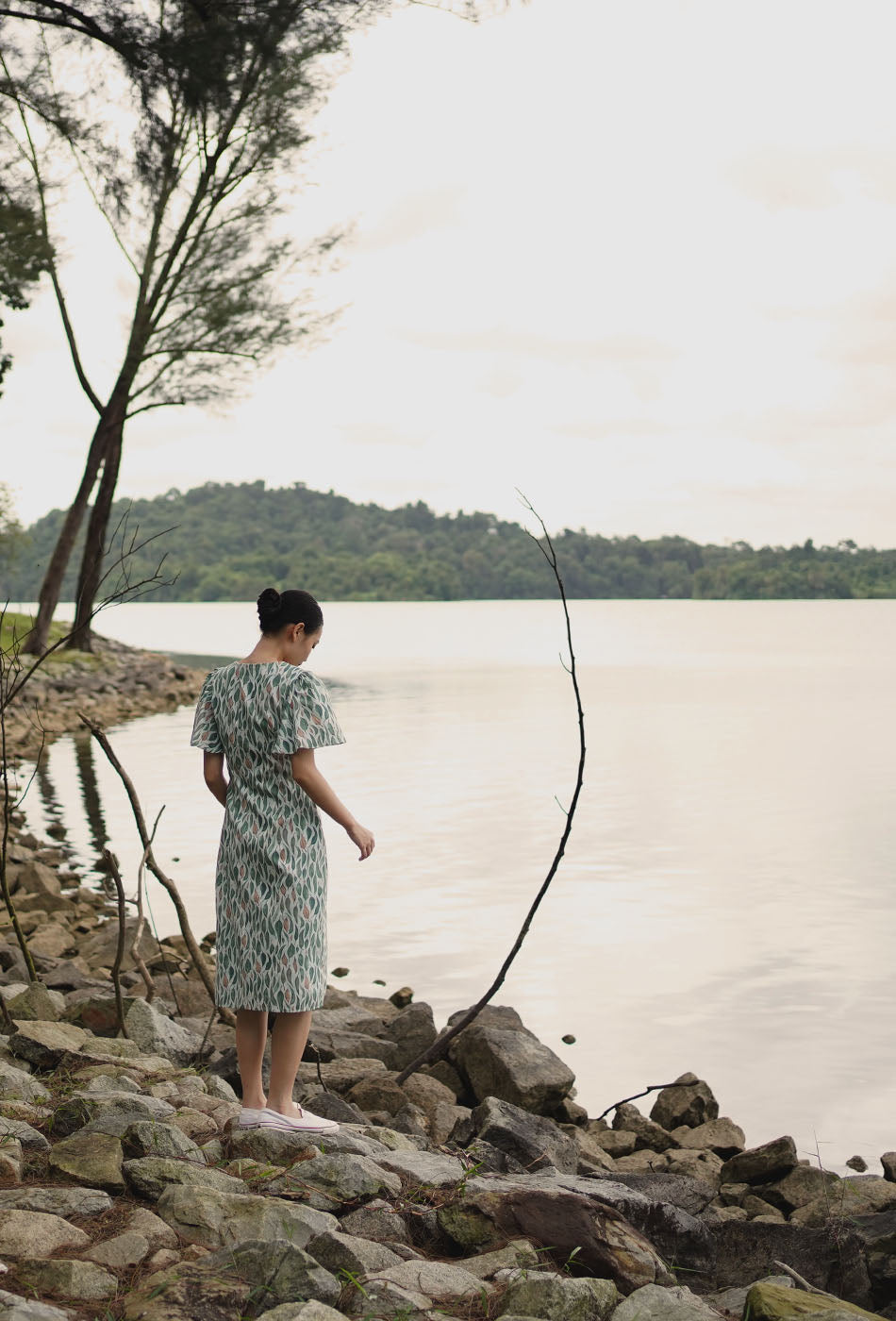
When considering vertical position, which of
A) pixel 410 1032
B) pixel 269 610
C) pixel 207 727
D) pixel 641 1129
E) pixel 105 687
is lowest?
pixel 641 1129

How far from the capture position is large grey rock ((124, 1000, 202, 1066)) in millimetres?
5508

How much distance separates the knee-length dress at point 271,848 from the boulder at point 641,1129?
7.07ft

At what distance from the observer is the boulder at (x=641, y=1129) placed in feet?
19.3

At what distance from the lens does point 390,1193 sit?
383 cm

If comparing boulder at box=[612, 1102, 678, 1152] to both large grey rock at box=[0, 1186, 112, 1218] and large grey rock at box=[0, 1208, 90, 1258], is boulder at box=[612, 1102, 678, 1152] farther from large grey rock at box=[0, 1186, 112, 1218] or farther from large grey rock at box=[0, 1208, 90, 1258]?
large grey rock at box=[0, 1208, 90, 1258]

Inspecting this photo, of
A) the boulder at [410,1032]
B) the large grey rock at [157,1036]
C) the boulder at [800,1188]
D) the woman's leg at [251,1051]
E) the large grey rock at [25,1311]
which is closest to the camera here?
the large grey rock at [25,1311]

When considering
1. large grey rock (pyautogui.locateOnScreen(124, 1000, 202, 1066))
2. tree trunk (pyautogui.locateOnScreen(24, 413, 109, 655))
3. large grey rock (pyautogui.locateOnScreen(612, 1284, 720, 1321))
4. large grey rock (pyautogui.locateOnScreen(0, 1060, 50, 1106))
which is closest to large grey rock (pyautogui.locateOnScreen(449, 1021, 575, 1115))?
large grey rock (pyautogui.locateOnScreen(124, 1000, 202, 1066))

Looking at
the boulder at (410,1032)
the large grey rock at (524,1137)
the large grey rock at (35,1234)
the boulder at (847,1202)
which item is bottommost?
the boulder at (847,1202)

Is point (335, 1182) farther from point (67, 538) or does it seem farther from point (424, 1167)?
point (67, 538)

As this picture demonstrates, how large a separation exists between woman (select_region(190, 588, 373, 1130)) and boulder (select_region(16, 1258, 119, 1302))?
1.18 meters

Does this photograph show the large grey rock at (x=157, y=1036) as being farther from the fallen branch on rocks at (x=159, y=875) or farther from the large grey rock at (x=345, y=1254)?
the large grey rock at (x=345, y=1254)

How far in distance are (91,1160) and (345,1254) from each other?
2.66 feet

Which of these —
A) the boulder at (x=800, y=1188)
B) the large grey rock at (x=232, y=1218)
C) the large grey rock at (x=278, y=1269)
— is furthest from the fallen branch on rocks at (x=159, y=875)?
the large grey rock at (x=278, y=1269)

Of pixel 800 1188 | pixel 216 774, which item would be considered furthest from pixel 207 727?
pixel 800 1188
